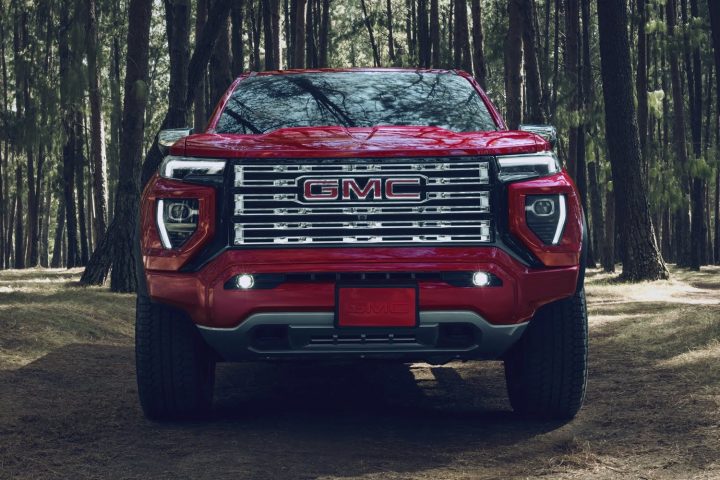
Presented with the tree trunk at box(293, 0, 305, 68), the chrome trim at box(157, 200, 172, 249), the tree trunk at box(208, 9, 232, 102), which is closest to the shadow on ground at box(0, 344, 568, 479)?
the chrome trim at box(157, 200, 172, 249)

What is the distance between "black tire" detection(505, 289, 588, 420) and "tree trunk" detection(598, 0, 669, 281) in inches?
477

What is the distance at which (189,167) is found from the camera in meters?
5.50

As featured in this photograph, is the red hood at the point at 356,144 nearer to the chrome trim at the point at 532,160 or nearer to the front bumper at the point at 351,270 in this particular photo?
the chrome trim at the point at 532,160

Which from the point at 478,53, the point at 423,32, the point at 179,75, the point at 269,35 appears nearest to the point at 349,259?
the point at 179,75

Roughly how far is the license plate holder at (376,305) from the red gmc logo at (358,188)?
1.44 feet

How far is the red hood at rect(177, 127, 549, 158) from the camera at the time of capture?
5.38 metres

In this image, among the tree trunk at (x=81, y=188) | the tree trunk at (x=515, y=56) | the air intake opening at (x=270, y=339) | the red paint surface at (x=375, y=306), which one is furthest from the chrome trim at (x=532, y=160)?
the tree trunk at (x=81, y=188)

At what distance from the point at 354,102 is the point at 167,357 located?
2.06 metres

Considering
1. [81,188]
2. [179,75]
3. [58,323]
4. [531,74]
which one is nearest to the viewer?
[58,323]

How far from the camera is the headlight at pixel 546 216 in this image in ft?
17.8

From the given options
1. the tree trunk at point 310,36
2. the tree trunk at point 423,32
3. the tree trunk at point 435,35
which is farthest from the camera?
the tree trunk at point 423,32

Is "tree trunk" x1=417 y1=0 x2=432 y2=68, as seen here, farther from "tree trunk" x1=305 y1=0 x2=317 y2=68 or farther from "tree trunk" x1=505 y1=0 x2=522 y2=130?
"tree trunk" x1=505 y1=0 x2=522 y2=130

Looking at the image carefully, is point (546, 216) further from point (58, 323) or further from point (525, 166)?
point (58, 323)

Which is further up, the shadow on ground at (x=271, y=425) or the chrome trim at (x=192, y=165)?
the chrome trim at (x=192, y=165)
